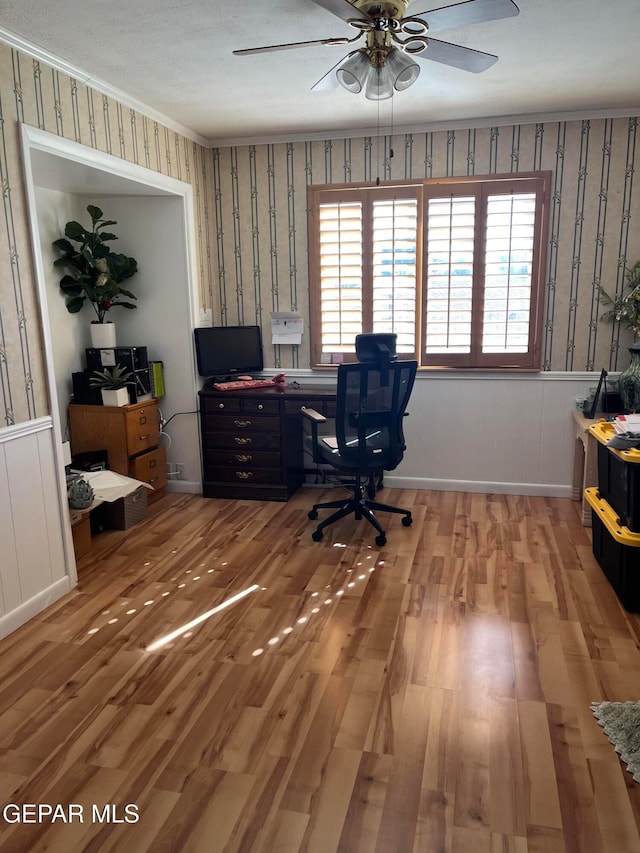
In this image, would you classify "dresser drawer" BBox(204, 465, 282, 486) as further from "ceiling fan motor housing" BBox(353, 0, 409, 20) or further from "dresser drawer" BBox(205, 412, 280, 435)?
"ceiling fan motor housing" BBox(353, 0, 409, 20)

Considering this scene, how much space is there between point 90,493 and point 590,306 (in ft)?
11.3

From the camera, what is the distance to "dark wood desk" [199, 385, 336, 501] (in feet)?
14.3

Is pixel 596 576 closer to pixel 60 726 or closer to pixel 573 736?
pixel 573 736

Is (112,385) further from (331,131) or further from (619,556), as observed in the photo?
(619,556)

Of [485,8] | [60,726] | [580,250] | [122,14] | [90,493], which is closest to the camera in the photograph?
[485,8]

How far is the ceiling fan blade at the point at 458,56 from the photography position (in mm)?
2316

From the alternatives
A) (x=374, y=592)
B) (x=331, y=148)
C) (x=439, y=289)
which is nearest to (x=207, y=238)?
(x=331, y=148)

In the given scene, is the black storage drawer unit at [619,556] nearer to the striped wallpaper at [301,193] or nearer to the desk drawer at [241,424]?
the striped wallpaper at [301,193]

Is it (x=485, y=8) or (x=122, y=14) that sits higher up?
(x=122, y=14)

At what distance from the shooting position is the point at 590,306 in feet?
13.8

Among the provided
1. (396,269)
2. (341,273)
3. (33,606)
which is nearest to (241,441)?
(341,273)

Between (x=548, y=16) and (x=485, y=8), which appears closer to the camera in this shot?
(x=485, y=8)

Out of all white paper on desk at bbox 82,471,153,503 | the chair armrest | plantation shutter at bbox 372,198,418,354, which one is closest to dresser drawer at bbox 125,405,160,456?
white paper on desk at bbox 82,471,153,503

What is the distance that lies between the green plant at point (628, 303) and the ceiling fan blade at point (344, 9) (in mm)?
2657
